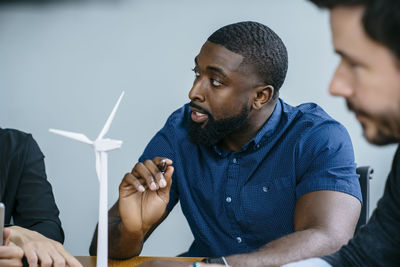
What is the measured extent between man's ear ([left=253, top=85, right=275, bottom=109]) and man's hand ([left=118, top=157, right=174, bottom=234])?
54 centimetres

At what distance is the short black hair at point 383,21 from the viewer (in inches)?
39.9

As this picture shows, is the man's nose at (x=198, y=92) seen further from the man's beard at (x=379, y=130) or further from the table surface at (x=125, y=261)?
the man's beard at (x=379, y=130)

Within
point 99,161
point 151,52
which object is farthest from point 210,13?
point 99,161

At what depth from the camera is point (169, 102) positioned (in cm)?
310

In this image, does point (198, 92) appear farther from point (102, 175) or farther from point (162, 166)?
point (102, 175)

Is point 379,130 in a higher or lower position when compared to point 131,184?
higher

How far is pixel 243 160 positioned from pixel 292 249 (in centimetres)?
56

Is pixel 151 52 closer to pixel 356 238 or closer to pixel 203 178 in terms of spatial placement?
pixel 203 178

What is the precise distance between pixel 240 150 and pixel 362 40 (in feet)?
3.50

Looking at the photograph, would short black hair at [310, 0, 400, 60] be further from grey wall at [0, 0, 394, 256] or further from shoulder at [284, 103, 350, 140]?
grey wall at [0, 0, 394, 256]

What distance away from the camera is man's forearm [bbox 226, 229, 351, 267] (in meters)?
1.53

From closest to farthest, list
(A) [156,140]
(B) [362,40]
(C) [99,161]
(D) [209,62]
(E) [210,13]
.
→ (B) [362,40], (C) [99,161], (D) [209,62], (A) [156,140], (E) [210,13]

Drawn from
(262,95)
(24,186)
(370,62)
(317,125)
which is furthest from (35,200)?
(370,62)

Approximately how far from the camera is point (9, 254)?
56.7 inches
